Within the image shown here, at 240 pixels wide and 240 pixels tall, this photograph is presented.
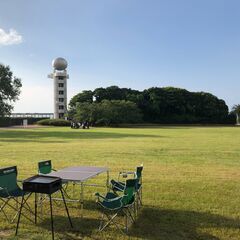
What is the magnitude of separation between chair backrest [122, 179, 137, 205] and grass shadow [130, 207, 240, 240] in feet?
1.69

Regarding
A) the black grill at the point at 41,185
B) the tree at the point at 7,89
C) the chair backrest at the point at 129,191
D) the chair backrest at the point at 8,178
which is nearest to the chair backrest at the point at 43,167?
the chair backrest at the point at 8,178

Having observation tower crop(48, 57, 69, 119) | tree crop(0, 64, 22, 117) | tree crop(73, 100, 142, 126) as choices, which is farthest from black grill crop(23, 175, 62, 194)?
observation tower crop(48, 57, 69, 119)

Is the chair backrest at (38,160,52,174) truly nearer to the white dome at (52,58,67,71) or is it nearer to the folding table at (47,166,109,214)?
the folding table at (47,166,109,214)

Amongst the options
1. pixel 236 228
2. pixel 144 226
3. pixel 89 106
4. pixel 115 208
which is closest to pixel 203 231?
pixel 236 228

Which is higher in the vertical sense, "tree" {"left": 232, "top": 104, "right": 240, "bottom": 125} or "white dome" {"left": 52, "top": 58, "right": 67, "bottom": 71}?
"white dome" {"left": 52, "top": 58, "right": 67, "bottom": 71}

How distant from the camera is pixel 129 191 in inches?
250

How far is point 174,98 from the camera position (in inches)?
3784

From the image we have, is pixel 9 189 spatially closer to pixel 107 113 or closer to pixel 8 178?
pixel 8 178

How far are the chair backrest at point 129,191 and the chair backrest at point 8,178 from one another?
7.84ft

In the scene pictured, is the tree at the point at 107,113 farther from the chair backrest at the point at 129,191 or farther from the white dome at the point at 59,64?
the chair backrest at the point at 129,191

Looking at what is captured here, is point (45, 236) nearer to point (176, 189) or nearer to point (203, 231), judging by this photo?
point (203, 231)

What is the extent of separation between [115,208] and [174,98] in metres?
91.2

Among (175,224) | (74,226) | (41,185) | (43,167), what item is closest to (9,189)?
(43,167)

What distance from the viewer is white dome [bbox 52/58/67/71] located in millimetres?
103312
